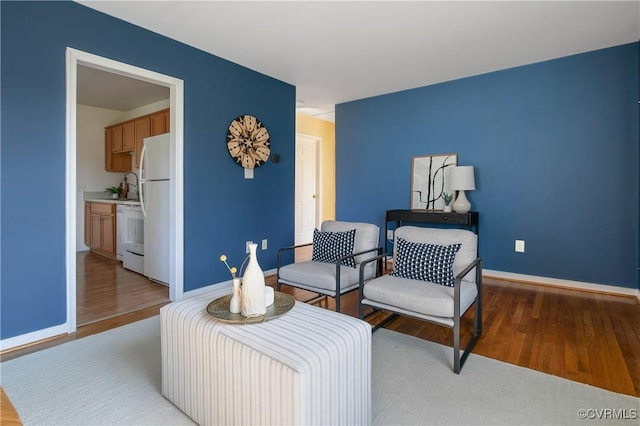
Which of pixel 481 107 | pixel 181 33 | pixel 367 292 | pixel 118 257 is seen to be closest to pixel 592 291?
pixel 481 107

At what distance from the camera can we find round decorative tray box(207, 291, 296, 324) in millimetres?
1419

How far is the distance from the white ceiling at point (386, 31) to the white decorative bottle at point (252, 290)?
2.03m

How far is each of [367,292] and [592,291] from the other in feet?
8.97

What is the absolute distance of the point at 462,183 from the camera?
12.6ft

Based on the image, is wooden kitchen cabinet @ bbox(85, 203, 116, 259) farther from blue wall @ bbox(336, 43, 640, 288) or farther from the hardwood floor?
blue wall @ bbox(336, 43, 640, 288)

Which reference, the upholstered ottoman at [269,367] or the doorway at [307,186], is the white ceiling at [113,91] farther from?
the upholstered ottoman at [269,367]

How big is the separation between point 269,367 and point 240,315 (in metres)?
0.38

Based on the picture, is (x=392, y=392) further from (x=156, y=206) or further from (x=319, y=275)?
(x=156, y=206)

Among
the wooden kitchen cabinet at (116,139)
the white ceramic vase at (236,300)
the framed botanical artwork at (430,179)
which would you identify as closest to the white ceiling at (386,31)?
the framed botanical artwork at (430,179)

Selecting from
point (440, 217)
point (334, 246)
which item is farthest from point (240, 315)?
point (440, 217)

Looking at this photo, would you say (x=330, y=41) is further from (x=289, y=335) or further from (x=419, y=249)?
(x=289, y=335)

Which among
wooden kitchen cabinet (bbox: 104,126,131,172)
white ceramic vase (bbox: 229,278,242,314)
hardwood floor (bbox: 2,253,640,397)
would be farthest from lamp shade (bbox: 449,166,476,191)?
wooden kitchen cabinet (bbox: 104,126,131,172)

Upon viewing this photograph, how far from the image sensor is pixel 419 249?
2.40 m

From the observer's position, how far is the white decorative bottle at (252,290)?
4.77 feet
